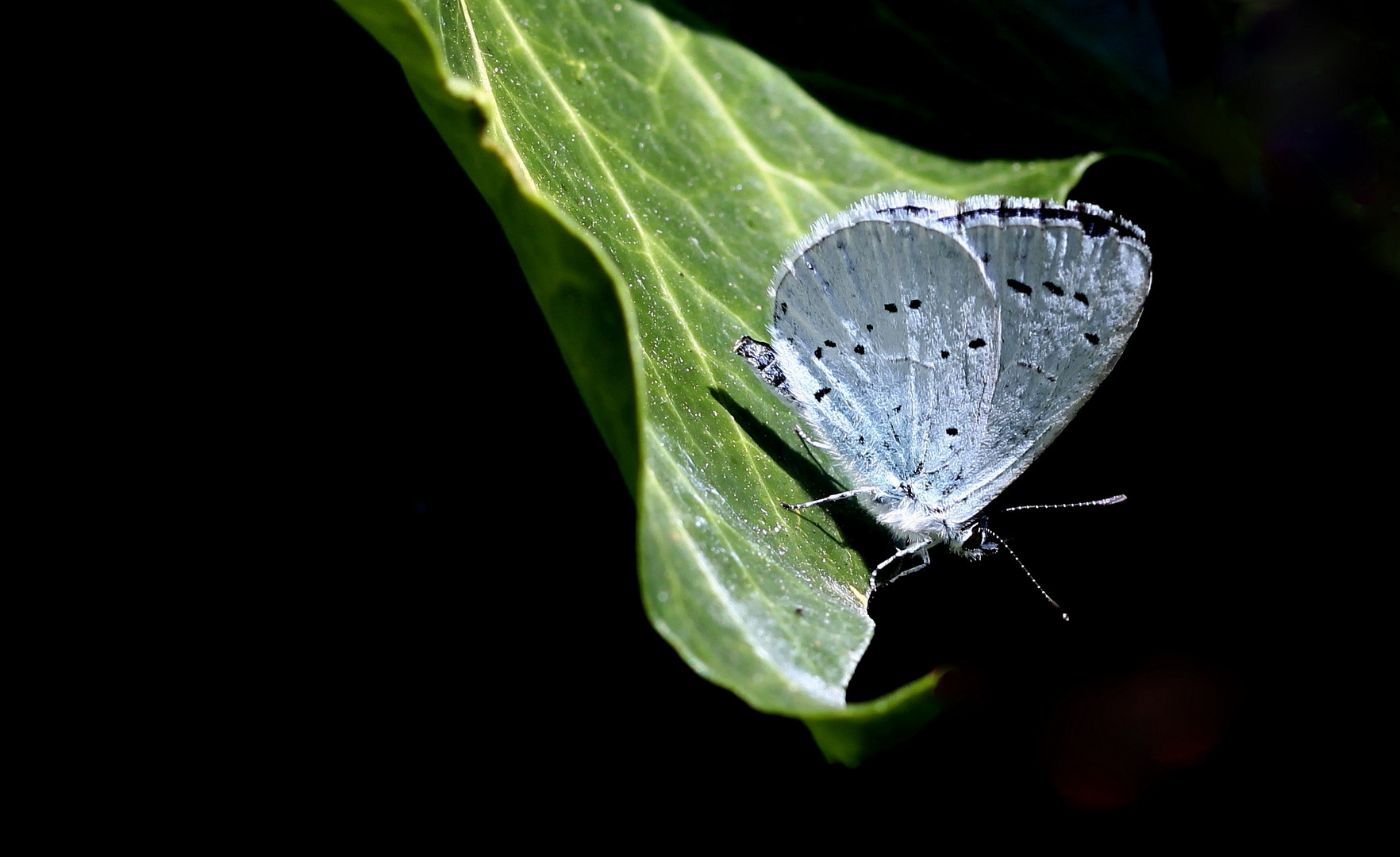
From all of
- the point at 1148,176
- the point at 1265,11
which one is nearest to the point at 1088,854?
the point at 1148,176

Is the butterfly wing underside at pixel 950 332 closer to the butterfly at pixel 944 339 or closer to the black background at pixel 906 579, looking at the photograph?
the butterfly at pixel 944 339

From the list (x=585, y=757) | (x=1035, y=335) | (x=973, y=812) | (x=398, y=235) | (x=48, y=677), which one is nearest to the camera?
(x=48, y=677)

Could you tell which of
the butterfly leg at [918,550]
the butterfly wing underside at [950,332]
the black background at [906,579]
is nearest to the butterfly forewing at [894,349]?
the butterfly wing underside at [950,332]

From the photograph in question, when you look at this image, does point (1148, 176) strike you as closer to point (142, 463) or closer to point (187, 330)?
point (187, 330)

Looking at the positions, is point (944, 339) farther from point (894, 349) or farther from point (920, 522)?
point (920, 522)

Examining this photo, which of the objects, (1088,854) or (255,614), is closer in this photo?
(255,614)

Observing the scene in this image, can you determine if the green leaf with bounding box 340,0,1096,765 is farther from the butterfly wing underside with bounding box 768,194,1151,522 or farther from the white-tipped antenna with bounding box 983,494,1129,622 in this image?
the white-tipped antenna with bounding box 983,494,1129,622
